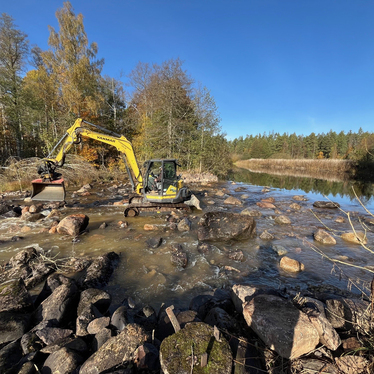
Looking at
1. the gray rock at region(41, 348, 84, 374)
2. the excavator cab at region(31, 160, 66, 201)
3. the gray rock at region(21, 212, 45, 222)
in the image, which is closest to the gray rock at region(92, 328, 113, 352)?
the gray rock at region(41, 348, 84, 374)

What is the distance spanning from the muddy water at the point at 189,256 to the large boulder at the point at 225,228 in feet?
0.91

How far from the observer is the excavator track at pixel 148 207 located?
8867 millimetres

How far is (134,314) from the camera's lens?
10.3 ft

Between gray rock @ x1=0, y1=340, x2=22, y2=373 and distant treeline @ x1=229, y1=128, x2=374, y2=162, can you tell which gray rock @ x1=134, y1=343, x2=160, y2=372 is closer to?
gray rock @ x1=0, y1=340, x2=22, y2=373

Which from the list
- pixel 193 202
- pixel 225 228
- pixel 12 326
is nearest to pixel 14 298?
pixel 12 326

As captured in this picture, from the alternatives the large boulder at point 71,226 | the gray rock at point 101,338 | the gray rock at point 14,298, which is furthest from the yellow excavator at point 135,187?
the gray rock at point 101,338

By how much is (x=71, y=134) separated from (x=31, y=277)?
6103mm

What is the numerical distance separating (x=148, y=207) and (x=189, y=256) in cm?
389

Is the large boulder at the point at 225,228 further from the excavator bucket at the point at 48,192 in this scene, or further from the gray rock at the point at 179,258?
the excavator bucket at the point at 48,192

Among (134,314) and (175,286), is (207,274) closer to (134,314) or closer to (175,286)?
(175,286)

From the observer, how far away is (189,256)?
18.7 feet

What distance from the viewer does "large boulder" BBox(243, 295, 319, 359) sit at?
6.78 ft

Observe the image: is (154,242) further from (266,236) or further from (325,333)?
(325,333)

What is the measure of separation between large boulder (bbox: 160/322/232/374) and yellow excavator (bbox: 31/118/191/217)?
22.3 feet
